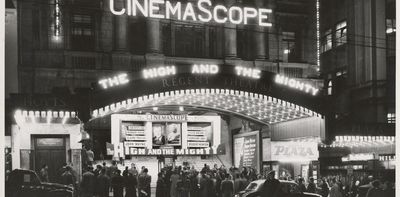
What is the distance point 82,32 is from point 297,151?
13.7 meters

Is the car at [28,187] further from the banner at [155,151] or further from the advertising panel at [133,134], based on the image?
the advertising panel at [133,134]

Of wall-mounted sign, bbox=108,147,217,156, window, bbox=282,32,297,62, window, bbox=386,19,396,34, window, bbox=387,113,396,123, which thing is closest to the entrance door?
wall-mounted sign, bbox=108,147,217,156

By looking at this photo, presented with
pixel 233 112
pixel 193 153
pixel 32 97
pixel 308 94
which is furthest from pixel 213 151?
pixel 32 97

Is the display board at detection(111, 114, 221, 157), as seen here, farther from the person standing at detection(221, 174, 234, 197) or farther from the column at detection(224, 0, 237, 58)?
the person standing at detection(221, 174, 234, 197)

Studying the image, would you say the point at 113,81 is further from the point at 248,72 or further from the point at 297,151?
the point at 297,151

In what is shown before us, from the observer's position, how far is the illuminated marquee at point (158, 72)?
834 inches

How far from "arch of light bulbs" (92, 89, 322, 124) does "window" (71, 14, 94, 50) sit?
16.7 ft

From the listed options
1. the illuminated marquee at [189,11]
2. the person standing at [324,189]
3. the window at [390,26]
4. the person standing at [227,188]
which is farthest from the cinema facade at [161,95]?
the window at [390,26]

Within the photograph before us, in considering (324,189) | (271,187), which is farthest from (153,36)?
(271,187)

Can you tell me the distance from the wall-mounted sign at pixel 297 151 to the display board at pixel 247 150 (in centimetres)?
219

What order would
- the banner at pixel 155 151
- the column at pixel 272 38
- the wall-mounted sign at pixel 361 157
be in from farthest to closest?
the column at pixel 272 38 → the banner at pixel 155 151 → the wall-mounted sign at pixel 361 157

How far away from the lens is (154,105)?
28.5 m

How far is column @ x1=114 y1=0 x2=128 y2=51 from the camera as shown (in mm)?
31188

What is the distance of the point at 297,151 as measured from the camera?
87.2 feet
